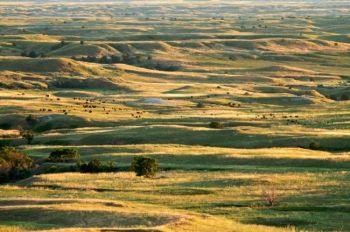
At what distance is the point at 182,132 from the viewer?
272 feet

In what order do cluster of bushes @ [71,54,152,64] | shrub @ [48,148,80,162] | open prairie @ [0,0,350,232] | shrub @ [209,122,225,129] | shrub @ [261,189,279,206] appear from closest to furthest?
open prairie @ [0,0,350,232] → shrub @ [261,189,279,206] → shrub @ [48,148,80,162] → shrub @ [209,122,225,129] → cluster of bushes @ [71,54,152,64]

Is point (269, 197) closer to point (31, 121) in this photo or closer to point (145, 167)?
point (145, 167)

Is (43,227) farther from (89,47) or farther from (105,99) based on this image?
(89,47)

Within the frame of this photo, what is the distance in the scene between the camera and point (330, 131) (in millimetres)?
82562

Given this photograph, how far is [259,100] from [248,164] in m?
51.4

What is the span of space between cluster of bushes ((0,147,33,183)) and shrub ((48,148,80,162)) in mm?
2816

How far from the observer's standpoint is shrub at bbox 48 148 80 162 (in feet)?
222

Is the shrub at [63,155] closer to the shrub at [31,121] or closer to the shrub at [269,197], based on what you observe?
the shrub at [269,197]

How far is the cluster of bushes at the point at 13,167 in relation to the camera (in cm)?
6331

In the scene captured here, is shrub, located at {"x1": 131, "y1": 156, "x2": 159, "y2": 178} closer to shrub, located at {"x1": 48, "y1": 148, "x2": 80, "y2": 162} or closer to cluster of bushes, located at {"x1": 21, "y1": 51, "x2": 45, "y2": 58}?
shrub, located at {"x1": 48, "y1": 148, "x2": 80, "y2": 162}

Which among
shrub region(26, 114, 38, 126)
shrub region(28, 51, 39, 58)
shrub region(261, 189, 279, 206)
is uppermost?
shrub region(261, 189, 279, 206)

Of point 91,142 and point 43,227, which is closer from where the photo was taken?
point 43,227

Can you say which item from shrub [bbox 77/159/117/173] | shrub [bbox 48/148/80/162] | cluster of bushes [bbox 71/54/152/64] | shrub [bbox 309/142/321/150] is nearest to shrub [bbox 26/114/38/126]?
shrub [bbox 48/148/80/162]

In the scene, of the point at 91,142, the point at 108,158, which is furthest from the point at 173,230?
the point at 91,142
